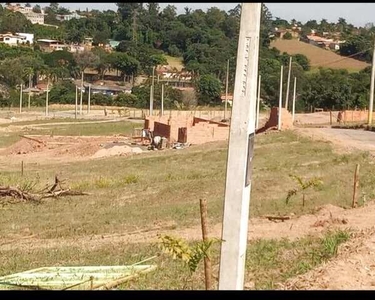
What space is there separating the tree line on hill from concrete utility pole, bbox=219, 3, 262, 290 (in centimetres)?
4125

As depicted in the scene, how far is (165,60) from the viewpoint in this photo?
81.6 meters

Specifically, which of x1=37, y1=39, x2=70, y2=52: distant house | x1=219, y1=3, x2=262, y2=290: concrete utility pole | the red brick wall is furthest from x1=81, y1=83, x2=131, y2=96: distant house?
x1=219, y1=3, x2=262, y2=290: concrete utility pole

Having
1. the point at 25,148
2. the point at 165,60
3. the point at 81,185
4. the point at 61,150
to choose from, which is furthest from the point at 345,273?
the point at 165,60

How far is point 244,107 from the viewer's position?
3596mm

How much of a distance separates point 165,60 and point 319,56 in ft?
55.7

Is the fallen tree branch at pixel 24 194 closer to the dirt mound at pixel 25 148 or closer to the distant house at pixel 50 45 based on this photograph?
the dirt mound at pixel 25 148

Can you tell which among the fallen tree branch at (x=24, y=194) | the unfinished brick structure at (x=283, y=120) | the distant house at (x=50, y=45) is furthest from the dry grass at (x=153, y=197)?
the distant house at (x=50, y=45)

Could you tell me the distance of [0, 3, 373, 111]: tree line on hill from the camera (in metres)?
54.3

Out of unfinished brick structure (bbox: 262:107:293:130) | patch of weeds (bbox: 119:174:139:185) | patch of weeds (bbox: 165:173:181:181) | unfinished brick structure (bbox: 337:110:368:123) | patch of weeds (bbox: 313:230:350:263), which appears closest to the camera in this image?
patch of weeds (bbox: 313:230:350:263)

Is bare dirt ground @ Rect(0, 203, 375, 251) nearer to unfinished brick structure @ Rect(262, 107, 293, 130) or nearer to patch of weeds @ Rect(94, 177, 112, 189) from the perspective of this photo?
patch of weeds @ Rect(94, 177, 112, 189)

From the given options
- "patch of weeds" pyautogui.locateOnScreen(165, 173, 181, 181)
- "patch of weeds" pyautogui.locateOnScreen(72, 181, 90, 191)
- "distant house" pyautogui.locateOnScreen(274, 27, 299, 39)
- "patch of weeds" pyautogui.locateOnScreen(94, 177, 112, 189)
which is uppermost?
"distant house" pyautogui.locateOnScreen(274, 27, 299, 39)

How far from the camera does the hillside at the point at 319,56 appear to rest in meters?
69.9

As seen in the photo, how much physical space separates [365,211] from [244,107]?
28.0ft

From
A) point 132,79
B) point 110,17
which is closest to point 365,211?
point 132,79
